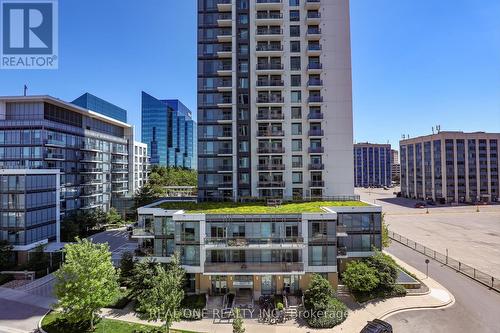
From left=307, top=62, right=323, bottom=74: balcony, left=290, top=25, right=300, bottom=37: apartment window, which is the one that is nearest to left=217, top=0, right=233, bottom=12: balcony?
left=290, top=25, right=300, bottom=37: apartment window

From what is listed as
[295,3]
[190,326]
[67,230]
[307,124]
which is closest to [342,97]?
[307,124]

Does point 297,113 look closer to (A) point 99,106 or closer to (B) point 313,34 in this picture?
(B) point 313,34

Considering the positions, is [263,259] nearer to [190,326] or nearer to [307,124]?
[190,326]

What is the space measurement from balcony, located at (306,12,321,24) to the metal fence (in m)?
39.9

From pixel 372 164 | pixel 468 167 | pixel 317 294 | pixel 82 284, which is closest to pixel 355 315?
pixel 317 294

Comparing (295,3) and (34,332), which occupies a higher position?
(295,3)

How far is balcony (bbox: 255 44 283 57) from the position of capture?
149 ft

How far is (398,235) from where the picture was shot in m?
54.1

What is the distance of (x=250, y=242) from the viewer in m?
29.8

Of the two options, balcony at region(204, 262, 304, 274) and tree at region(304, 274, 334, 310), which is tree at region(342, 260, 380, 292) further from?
balcony at region(204, 262, 304, 274)

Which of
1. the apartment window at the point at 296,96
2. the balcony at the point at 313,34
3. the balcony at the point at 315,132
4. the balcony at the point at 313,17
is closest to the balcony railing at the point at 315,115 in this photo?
the balcony at the point at 315,132

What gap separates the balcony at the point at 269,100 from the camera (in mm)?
45125

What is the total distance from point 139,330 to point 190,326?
4175mm

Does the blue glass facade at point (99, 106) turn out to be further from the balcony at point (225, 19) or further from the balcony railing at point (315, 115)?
the balcony railing at point (315, 115)
